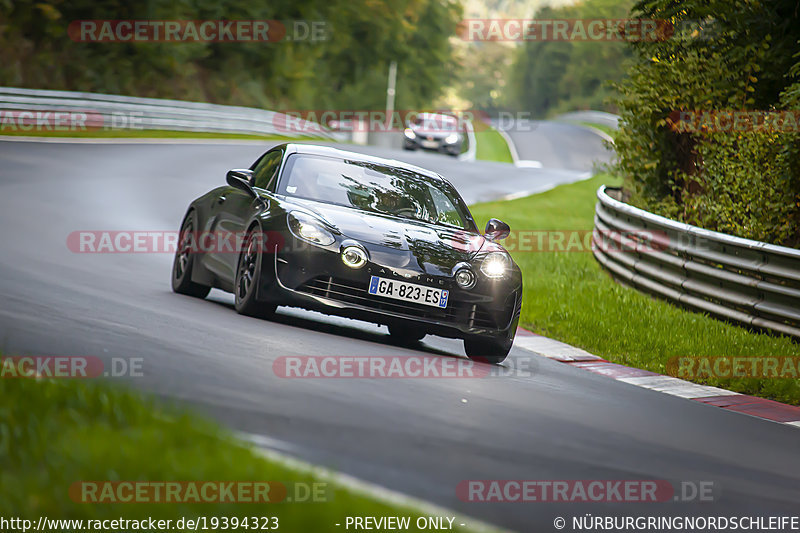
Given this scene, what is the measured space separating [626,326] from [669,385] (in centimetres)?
215

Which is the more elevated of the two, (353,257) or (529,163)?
(353,257)

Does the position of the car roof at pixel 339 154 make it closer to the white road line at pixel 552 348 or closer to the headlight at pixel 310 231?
the headlight at pixel 310 231

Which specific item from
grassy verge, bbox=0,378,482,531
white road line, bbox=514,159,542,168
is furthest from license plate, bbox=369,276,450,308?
white road line, bbox=514,159,542,168

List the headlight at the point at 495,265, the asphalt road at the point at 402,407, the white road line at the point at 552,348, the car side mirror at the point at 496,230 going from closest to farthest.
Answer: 1. the asphalt road at the point at 402,407
2. the headlight at the point at 495,265
3. the car side mirror at the point at 496,230
4. the white road line at the point at 552,348

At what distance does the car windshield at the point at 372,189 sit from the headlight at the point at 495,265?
0.85 metres

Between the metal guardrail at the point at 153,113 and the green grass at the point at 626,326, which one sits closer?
the green grass at the point at 626,326

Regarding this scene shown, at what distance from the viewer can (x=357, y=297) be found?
8539 millimetres

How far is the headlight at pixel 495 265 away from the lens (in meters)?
8.87

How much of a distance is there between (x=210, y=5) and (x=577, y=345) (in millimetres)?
47202

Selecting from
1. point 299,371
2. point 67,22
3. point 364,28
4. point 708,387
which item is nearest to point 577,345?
point 708,387

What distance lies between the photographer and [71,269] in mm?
11227

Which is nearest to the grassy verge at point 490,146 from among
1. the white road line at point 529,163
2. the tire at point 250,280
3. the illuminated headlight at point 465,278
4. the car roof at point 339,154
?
the white road line at point 529,163

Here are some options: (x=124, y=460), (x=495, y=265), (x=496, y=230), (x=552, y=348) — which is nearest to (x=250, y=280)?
(x=495, y=265)

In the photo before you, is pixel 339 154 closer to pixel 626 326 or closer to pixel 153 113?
pixel 626 326
